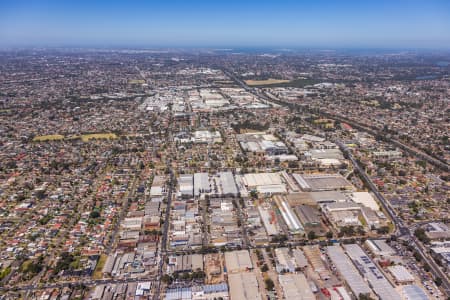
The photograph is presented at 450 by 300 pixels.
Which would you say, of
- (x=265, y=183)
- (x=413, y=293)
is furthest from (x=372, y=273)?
(x=265, y=183)

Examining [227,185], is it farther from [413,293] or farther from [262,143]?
[413,293]

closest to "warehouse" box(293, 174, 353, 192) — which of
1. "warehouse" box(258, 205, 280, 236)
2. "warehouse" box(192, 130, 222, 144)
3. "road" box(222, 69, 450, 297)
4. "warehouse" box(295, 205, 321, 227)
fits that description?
"road" box(222, 69, 450, 297)

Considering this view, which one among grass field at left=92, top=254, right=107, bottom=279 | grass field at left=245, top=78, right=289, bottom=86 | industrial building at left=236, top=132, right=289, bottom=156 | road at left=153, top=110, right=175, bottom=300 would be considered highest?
grass field at left=245, top=78, right=289, bottom=86

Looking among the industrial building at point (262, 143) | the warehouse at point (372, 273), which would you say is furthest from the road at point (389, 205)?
the industrial building at point (262, 143)

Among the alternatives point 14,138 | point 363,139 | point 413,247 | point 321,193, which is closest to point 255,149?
point 321,193

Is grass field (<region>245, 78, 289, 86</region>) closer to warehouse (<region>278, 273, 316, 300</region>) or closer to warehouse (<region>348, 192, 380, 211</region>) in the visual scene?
warehouse (<region>348, 192, 380, 211</region>)

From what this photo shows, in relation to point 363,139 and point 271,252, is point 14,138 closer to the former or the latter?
point 271,252
